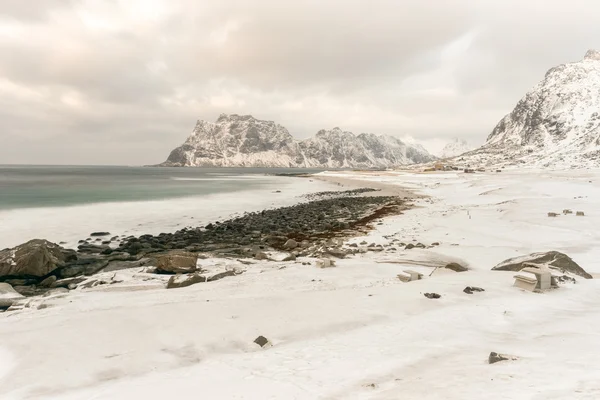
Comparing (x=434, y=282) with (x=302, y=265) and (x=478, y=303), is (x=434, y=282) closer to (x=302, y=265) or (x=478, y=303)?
(x=478, y=303)

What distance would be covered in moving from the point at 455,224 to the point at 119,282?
2322cm

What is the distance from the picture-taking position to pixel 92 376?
6.88 m

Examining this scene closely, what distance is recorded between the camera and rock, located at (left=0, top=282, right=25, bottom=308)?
12.1 metres

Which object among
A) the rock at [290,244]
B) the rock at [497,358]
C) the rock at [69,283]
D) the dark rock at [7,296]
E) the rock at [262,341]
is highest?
the rock at [497,358]

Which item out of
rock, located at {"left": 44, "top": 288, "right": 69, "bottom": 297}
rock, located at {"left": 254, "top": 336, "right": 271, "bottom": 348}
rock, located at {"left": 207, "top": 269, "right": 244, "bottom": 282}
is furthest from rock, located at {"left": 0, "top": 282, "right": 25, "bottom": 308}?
rock, located at {"left": 254, "top": 336, "right": 271, "bottom": 348}

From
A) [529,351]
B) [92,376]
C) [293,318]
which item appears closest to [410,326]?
[529,351]

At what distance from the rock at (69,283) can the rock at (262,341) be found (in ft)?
35.9

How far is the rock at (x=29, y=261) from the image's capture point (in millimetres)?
15766

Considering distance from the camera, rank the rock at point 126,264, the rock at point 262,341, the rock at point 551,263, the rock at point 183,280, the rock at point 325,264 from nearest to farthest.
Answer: the rock at point 262,341 → the rock at point 551,263 → the rock at point 183,280 → the rock at point 325,264 → the rock at point 126,264

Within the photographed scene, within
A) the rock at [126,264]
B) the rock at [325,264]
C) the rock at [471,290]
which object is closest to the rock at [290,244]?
the rock at [325,264]

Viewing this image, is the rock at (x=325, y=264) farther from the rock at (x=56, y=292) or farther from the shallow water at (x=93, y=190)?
the shallow water at (x=93, y=190)

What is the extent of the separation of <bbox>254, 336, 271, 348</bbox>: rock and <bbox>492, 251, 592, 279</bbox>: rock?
1072 centimetres

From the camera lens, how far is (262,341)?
26.8 ft

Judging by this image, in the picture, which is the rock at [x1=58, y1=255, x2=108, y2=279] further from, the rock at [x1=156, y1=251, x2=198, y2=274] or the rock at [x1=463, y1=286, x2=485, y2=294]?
the rock at [x1=463, y1=286, x2=485, y2=294]
